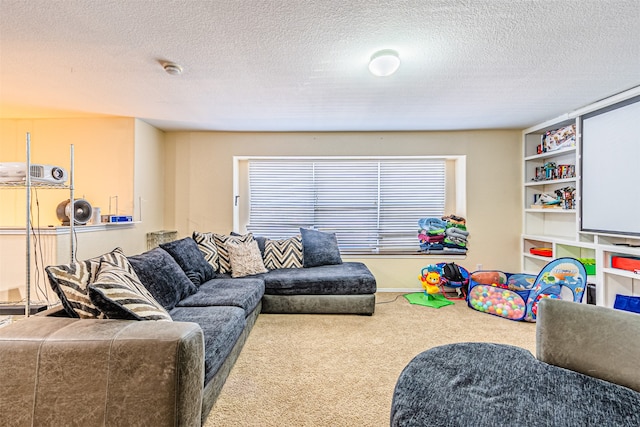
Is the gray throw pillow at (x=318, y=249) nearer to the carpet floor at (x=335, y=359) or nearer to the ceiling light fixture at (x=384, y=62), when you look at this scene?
the carpet floor at (x=335, y=359)

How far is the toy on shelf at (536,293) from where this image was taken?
296 centimetres

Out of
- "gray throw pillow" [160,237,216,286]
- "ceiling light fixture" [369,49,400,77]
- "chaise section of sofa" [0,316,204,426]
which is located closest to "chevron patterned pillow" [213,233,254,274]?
"gray throw pillow" [160,237,216,286]

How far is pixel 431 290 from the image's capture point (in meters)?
3.70

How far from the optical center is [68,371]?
1215 millimetres

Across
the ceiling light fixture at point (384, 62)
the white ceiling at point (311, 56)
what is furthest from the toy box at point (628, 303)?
the ceiling light fixture at point (384, 62)

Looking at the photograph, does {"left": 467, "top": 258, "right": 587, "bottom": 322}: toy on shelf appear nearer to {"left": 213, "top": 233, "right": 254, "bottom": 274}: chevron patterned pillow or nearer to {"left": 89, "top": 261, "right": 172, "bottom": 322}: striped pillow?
{"left": 213, "top": 233, "right": 254, "bottom": 274}: chevron patterned pillow

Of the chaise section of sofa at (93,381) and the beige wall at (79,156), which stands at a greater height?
the beige wall at (79,156)

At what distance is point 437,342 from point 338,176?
105 inches

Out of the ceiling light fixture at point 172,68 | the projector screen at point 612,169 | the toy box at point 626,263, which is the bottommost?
the toy box at point 626,263

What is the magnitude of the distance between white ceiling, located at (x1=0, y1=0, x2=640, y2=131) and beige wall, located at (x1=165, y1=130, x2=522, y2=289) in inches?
31.4

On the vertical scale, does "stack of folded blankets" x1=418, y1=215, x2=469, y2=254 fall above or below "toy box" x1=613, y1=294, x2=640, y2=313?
above

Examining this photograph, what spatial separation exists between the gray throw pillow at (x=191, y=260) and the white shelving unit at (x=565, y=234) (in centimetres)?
412

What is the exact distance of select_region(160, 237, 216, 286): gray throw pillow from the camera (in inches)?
108

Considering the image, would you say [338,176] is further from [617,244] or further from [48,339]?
[48,339]
